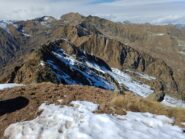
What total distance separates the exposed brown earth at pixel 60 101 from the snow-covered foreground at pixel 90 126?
24.8 inches

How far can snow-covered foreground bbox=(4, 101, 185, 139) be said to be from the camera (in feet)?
50.5

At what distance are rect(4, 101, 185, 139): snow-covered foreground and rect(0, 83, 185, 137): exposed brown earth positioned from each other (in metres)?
0.63

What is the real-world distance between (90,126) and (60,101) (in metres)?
3.92

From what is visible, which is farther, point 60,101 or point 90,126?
point 60,101

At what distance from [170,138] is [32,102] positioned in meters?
7.36

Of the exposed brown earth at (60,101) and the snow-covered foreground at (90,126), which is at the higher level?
the snow-covered foreground at (90,126)

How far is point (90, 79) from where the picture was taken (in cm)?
19812

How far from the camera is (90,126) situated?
16.0m

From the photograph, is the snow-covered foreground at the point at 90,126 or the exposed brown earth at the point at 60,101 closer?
the snow-covered foreground at the point at 90,126

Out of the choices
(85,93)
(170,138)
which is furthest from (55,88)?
(170,138)

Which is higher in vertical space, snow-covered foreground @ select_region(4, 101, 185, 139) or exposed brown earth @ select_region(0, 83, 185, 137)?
snow-covered foreground @ select_region(4, 101, 185, 139)

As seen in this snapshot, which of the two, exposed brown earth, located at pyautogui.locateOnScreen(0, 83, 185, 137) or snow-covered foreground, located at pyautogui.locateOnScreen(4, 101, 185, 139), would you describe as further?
exposed brown earth, located at pyautogui.locateOnScreen(0, 83, 185, 137)

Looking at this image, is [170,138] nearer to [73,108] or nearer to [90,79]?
[73,108]

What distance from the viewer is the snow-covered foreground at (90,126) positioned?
50.5 ft
